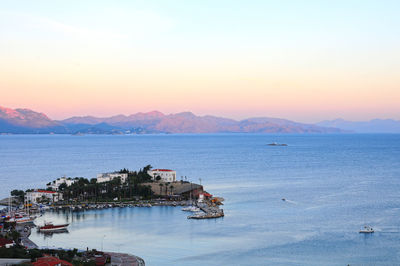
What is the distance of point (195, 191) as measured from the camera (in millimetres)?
41938

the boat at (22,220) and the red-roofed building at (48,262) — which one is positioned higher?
the red-roofed building at (48,262)

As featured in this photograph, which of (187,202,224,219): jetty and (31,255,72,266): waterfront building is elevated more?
(31,255,72,266): waterfront building

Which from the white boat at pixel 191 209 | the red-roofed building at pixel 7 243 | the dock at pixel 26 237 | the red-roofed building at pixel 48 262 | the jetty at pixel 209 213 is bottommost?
the dock at pixel 26 237

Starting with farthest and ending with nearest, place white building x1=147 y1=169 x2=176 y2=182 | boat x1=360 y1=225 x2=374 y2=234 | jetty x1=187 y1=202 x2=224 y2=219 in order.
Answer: white building x1=147 y1=169 x2=176 y2=182 < jetty x1=187 y1=202 x2=224 y2=219 < boat x1=360 y1=225 x2=374 y2=234

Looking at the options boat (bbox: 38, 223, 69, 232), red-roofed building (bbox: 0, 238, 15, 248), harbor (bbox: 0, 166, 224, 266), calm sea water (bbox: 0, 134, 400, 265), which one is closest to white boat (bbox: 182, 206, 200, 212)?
harbor (bbox: 0, 166, 224, 266)

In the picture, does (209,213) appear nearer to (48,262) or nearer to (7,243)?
(7,243)

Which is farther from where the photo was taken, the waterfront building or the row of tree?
the row of tree

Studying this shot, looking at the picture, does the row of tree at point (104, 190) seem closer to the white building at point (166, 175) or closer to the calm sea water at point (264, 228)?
the calm sea water at point (264, 228)

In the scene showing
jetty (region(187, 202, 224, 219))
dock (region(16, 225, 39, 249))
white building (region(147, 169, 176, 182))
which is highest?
white building (region(147, 169, 176, 182))

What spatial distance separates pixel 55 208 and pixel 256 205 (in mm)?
16375

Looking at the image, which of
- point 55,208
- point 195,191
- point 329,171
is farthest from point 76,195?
point 329,171

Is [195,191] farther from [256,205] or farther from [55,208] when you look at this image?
[55,208]

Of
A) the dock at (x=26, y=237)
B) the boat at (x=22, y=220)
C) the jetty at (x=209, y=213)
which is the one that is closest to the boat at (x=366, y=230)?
the jetty at (x=209, y=213)

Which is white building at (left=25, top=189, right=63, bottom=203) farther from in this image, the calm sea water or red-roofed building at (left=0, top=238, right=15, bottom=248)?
red-roofed building at (left=0, top=238, right=15, bottom=248)
